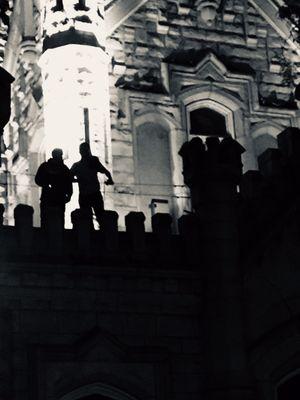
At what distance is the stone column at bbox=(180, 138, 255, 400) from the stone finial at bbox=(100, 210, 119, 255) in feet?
5.60

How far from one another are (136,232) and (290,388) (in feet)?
14.0

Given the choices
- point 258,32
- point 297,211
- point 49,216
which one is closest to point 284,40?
point 258,32

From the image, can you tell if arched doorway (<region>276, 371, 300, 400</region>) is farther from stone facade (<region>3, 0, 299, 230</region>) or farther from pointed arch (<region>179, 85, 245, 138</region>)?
pointed arch (<region>179, 85, 245, 138</region>)

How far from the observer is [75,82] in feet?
91.1

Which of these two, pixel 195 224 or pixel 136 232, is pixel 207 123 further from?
pixel 136 232

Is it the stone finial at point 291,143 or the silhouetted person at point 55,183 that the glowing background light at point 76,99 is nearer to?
the silhouetted person at point 55,183

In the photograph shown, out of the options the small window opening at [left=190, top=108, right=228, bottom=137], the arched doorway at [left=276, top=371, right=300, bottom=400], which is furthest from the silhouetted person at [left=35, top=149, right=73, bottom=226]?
the small window opening at [left=190, top=108, right=228, bottom=137]

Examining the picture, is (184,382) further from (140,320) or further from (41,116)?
(41,116)

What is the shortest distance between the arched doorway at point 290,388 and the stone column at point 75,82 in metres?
8.78

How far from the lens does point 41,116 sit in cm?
2992

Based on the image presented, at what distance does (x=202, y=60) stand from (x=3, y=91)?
722 inches

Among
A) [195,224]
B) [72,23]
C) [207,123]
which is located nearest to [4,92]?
[195,224]

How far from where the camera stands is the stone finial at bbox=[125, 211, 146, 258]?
68.5 ft

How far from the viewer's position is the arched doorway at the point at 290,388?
68.3 feet
